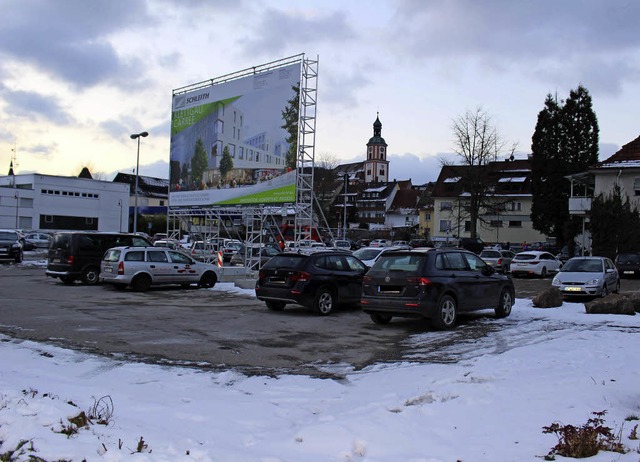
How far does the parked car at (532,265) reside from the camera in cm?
3281

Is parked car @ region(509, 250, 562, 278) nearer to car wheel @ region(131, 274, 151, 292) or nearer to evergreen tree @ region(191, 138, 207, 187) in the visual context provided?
evergreen tree @ region(191, 138, 207, 187)

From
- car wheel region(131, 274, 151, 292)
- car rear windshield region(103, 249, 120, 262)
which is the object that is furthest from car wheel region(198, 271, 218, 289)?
car rear windshield region(103, 249, 120, 262)

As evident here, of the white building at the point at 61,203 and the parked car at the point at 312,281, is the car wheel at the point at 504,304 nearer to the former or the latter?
the parked car at the point at 312,281

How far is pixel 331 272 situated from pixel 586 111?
165ft

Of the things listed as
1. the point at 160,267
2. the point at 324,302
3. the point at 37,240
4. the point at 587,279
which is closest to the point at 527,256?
the point at 587,279

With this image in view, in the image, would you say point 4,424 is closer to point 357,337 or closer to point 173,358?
point 173,358

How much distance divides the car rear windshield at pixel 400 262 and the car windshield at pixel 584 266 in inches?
417

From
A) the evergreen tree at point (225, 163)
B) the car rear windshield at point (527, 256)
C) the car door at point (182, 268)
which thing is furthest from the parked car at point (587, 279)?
the evergreen tree at point (225, 163)

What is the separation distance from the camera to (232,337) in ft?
36.2

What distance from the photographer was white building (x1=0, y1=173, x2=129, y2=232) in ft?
241

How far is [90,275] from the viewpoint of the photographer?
73.7ft

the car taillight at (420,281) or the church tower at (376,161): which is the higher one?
the church tower at (376,161)

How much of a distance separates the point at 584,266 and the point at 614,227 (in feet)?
54.9

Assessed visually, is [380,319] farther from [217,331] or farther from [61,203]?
[61,203]
